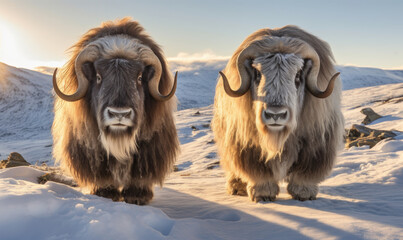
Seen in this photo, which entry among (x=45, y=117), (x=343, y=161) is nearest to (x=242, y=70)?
(x=343, y=161)

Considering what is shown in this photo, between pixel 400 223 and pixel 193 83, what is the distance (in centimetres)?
10122

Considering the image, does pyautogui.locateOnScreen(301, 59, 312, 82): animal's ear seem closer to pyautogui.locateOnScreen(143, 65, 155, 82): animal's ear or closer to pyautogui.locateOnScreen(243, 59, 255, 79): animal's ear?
pyautogui.locateOnScreen(243, 59, 255, 79): animal's ear

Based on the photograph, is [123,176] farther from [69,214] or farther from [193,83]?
[193,83]

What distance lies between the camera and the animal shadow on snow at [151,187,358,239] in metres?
2.74

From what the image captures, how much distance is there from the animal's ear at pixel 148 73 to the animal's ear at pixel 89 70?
531 mm

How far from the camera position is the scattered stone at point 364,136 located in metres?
8.25

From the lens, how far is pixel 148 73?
4.00m

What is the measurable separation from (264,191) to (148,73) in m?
1.86

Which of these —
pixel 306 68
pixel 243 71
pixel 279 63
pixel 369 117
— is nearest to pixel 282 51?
pixel 279 63

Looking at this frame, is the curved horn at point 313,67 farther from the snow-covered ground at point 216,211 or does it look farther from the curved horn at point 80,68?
the curved horn at point 80,68

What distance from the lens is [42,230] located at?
2092 millimetres

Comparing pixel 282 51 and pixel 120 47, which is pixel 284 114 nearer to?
pixel 282 51

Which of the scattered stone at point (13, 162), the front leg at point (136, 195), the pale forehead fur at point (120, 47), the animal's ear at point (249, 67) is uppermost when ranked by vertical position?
the pale forehead fur at point (120, 47)

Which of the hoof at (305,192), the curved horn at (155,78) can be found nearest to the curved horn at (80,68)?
the curved horn at (155,78)
